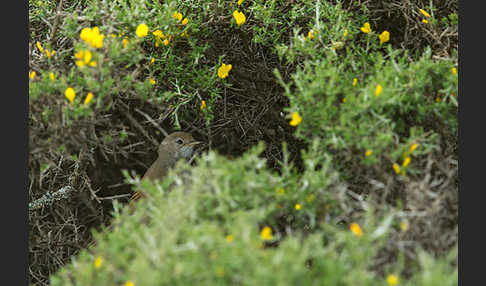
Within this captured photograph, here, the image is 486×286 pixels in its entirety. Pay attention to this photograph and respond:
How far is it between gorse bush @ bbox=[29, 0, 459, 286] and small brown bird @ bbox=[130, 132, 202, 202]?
0.17 m

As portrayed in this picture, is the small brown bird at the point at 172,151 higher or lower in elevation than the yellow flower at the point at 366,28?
lower

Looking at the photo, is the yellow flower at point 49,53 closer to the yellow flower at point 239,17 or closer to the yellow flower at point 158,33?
the yellow flower at point 158,33

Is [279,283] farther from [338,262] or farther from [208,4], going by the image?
[208,4]

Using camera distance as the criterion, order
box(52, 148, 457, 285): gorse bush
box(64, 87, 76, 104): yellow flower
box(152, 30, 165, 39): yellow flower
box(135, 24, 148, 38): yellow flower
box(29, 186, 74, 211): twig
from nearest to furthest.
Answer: box(52, 148, 457, 285): gorse bush → box(64, 87, 76, 104): yellow flower → box(135, 24, 148, 38): yellow flower → box(152, 30, 165, 39): yellow flower → box(29, 186, 74, 211): twig

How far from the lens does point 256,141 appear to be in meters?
4.01

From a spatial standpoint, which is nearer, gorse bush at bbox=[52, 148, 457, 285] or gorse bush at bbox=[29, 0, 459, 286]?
gorse bush at bbox=[52, 148, 457, 285]

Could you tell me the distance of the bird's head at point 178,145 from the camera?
3682mm

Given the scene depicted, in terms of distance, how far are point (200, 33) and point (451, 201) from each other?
1996 millimetres

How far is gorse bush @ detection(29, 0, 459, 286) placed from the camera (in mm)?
2174

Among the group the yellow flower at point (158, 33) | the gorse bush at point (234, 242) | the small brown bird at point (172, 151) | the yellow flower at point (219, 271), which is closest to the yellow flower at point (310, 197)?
the gorse bush at point (234, 242)

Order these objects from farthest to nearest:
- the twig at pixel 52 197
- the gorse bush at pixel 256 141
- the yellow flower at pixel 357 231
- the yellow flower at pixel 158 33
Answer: the twig at pixel 52 197 < the yellow flower at pixel 158 33 < the yellow flower at pixel 357 231 < the gorse bush at pixel 256 141

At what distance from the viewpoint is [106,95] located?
3061 millimetres

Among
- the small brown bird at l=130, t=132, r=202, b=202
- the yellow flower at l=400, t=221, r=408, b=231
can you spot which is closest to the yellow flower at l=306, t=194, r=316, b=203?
the yellow flower at l=400, t=221, r=408, b=231

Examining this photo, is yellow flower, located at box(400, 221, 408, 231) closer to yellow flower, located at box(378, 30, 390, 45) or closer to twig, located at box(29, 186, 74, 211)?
yellow flower, located at box(378, 30, 390, 45)
